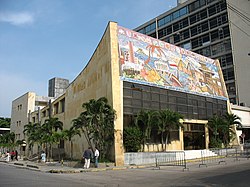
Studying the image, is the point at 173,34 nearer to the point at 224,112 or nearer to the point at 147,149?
the point at 224,112

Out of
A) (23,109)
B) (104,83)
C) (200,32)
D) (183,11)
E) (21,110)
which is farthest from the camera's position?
(183,11)

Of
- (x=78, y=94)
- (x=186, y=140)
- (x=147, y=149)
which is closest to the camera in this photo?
(x=147, y=149)

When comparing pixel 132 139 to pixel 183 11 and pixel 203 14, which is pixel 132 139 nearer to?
pixel 203 14

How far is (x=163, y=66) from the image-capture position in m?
31.7

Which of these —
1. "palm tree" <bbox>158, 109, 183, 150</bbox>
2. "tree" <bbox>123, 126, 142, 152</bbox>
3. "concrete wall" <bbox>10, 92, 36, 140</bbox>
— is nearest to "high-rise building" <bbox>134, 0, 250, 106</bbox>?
"palm tree" <bbox>158, 109, 183, 150</bbox>

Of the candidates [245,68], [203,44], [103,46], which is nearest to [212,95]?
[103,46]

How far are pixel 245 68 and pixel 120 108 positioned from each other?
1549 inches

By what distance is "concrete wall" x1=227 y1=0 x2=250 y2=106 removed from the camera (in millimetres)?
54812

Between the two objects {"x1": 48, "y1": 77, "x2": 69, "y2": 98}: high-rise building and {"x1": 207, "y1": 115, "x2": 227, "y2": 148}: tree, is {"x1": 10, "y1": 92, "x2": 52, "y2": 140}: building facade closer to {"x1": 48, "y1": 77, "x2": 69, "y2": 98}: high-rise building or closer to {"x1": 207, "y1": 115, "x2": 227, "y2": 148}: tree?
{"x1": 48, "y1": 77, "x2": 69, "y2": 98}: high-rise building

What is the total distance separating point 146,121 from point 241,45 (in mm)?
40171

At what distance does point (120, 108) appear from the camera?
1008 inches

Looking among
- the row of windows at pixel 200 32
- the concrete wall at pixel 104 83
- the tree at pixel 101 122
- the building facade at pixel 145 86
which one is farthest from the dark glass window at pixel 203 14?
the tree at pixel 101 122

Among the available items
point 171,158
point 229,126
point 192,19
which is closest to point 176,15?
point 192,19

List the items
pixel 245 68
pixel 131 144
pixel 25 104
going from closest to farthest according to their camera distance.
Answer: pixel 131 144, pixel 245 68, pixel 25 104
